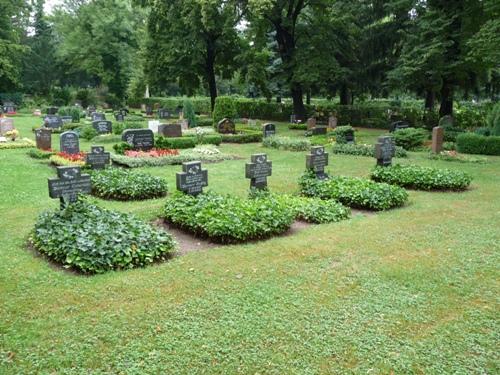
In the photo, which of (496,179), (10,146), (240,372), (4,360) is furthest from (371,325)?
(10,146)

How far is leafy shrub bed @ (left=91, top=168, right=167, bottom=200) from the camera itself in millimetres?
10680

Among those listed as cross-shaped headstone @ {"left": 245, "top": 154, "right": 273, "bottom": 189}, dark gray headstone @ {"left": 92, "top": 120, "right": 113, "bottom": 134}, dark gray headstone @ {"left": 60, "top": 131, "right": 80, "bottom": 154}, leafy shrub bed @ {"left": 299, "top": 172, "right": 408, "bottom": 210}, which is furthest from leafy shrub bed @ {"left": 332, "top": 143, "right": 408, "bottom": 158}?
dark gray headstone @ {"left": 92, "top": 120, "right": 113, "bottom": 134}

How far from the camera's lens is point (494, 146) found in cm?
1823

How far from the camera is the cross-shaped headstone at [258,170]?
1012cm

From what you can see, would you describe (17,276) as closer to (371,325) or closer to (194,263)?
(194,263)

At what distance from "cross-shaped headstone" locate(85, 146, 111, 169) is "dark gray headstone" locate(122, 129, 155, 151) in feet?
16.8

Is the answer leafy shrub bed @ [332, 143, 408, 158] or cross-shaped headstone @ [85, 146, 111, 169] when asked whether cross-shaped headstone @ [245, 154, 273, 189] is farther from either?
leafy shrub bed @ [332, 143, 408, 158]

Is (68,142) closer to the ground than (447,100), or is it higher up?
closer to the ground

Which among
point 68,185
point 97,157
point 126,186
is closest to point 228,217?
point 68,185

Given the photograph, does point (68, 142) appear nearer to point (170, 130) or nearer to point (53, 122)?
point (170, 130)

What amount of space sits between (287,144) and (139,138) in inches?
252

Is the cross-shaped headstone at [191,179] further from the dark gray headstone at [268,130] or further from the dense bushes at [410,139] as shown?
the dark gray headstone at [268,130]

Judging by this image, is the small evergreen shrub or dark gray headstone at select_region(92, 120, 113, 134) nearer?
dark gray headstone at select_region(92, 120, 113, 134)

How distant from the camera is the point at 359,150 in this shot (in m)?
18.5
